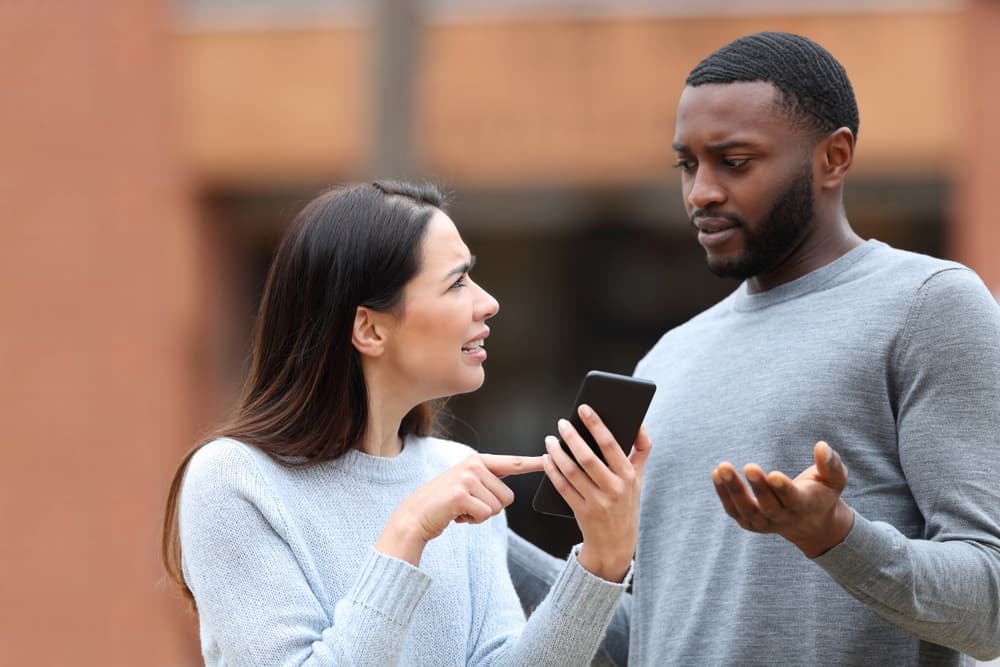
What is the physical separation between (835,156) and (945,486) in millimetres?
695

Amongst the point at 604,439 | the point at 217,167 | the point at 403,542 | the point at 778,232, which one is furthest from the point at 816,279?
the point at 217,167

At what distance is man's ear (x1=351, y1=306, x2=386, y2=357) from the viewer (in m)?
2.81

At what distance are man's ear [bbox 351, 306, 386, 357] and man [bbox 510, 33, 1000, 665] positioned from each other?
2.09 feet

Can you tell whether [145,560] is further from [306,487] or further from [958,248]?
[306,487]

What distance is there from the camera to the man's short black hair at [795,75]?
113 inches

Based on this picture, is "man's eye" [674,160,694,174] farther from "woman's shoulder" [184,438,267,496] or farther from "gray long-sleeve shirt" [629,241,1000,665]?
"woman's shoulder" [184,438,267,496]

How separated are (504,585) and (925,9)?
368 inches

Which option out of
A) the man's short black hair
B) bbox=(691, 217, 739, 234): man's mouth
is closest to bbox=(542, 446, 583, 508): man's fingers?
bbox=(691, 217, 739, 234): man's mouth

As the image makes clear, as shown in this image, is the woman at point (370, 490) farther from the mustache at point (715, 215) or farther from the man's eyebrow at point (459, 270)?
the mustache at point (715, 215)

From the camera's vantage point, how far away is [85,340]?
10672 millimetres

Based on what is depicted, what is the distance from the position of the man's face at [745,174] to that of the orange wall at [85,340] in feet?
25.9

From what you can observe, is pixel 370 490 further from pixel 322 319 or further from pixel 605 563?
pixel 605 563

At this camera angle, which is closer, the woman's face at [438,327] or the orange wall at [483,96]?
the woman's face at [438,327]

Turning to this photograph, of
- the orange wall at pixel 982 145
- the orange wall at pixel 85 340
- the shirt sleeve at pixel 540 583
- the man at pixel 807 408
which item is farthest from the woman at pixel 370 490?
the orange wall at pixel 982 145
